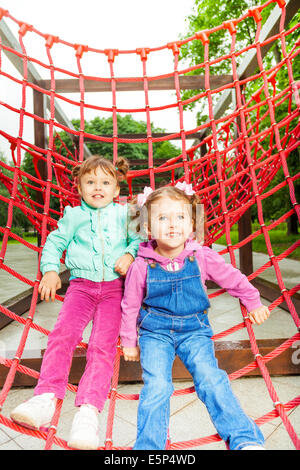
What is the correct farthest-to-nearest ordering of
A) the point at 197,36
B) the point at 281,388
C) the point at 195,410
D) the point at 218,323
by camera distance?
the point at 218,323, the point at 197,36, the point at 281,388, the point at 195,410

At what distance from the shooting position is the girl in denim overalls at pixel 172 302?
0.89 metres

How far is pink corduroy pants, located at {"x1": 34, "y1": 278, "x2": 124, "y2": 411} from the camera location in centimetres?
90

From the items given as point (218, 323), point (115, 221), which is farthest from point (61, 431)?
point (218, 323)

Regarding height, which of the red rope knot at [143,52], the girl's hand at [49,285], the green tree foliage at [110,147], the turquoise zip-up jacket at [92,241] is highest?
the green tree foliage at [110,147]

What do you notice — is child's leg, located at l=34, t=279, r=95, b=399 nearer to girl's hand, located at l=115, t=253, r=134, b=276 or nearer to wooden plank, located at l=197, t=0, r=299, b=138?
girl's hand, located at l=115, t=253, r=134, b=276

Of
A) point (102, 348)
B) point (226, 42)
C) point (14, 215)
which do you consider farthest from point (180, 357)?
point (14, 215)

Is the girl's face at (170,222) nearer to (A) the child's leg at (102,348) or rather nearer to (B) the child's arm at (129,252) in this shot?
(B) the child's arm at (129,252)

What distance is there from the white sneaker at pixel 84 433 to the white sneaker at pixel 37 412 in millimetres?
80

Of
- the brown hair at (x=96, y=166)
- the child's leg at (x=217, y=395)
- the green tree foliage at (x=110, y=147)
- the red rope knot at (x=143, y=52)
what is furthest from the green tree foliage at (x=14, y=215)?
the child's leg at (x=217, y=395)

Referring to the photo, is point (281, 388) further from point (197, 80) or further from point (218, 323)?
point (197, 80)

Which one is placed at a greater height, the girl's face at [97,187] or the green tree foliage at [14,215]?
the green tree foliage at [14,215]

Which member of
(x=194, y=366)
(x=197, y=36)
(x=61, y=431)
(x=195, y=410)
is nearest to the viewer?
(x=194, y=366)

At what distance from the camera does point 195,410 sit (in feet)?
3.93
